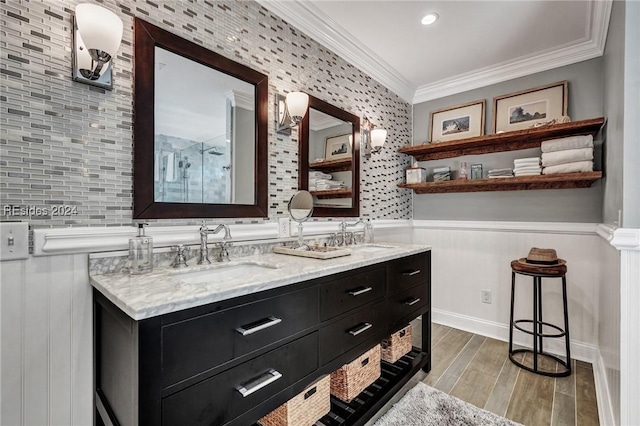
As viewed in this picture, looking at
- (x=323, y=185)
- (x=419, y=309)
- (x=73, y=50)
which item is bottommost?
(x=419, y=309)

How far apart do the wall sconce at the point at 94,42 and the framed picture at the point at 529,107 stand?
2915 millimetres

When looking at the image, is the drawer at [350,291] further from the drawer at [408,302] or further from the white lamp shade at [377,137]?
the white lamp shade at [377,137]

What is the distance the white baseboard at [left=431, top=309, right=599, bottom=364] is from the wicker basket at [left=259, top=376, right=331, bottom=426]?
2.00 meters

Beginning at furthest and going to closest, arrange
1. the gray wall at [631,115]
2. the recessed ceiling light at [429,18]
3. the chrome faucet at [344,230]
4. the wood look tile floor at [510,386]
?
the chrome faucet at [344,230] < the recessed ceiling light at [429,18] < the wood look tile floor at [510,386] < the gray wall at [631,115]

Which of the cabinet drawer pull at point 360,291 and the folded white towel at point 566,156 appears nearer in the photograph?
the cabinet drawer pull at point 360,291

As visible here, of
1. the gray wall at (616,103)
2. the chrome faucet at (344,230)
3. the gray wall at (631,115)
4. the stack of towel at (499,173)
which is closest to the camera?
the gray wall at (631,115)

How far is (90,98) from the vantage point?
117cm

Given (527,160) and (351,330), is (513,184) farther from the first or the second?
(351,330)

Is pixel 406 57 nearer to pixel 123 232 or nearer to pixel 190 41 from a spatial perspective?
pixel 190 41

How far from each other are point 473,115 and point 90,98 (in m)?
3.00

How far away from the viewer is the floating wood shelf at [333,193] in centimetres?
220

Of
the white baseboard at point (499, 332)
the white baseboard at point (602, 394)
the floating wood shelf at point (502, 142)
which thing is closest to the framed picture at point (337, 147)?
the floating wood shelf at point (502, 142)

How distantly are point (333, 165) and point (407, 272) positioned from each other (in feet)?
3.11

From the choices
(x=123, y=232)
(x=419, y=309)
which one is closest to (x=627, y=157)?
(x=419, y=309)
